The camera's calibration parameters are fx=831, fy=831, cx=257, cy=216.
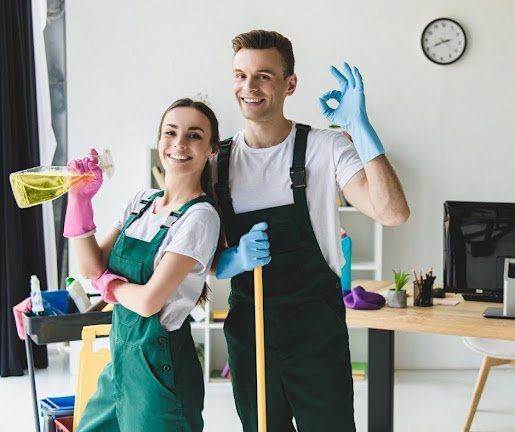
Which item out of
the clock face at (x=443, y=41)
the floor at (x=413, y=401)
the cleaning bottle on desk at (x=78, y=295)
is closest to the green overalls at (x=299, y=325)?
the cleaning bottle on desk at (x=78, y=295)

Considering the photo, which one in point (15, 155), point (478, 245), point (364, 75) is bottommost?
point (478, 245)

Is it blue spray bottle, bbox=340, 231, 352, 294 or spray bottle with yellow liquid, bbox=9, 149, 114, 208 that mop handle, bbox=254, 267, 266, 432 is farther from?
blue spray bottle, bbox=340, 231, 352, 294

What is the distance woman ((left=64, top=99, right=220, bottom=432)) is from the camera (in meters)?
2.20

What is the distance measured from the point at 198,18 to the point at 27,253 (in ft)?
6.12

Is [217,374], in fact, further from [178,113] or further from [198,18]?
[178,113]

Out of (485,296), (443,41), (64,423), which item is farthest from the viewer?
(443,41)

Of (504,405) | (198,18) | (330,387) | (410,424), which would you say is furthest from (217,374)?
(330,387)

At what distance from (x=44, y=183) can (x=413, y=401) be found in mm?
2993

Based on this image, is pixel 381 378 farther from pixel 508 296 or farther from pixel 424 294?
pixel 508 296

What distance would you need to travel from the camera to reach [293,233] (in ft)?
7.64

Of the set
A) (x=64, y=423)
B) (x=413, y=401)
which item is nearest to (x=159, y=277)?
(x=64, y=423)

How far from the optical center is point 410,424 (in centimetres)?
428

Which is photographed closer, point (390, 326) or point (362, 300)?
point (390, 326)

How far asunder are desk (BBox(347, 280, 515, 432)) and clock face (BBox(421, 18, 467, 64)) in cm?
226
